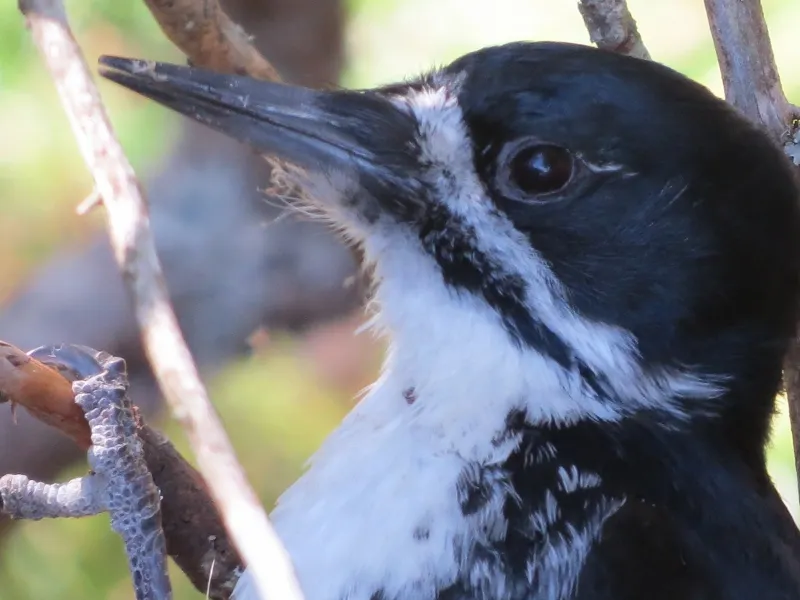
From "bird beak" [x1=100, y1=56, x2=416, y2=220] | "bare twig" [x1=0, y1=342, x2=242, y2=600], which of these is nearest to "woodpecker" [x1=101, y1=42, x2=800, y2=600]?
"bird beak" [x1=100, y1=56, x2=416, y2=220]

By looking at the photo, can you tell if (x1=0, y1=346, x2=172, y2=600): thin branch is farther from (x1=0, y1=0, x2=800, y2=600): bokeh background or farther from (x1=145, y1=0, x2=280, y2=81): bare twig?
(x1=0, y1=0, x2=800, y2=600): bokeh background

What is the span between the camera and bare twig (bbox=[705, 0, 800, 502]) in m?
0.85

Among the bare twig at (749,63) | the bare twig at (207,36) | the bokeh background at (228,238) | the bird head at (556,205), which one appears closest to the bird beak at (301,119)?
the bird head at (556,205)

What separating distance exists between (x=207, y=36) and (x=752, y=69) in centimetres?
45

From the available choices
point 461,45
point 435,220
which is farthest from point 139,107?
point 435,220

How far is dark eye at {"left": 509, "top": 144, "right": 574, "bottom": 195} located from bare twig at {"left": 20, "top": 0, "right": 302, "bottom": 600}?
0.24 metres

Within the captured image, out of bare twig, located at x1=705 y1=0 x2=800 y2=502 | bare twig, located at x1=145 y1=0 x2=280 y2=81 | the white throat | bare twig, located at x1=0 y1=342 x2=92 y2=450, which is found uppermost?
bare twig, located at x1=145 y1=0 x2=280 y2=81

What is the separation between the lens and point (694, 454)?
0.71 m

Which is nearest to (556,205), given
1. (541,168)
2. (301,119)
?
(541,168)

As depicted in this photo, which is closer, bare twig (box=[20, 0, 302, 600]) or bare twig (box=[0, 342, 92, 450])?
bare twig (box=[20, 0, 302, 600])

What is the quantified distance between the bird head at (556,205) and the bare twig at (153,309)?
48mm

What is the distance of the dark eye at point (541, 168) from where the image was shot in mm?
674

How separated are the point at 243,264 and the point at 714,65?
631 mm

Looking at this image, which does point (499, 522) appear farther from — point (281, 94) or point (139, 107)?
point (139, 107)
